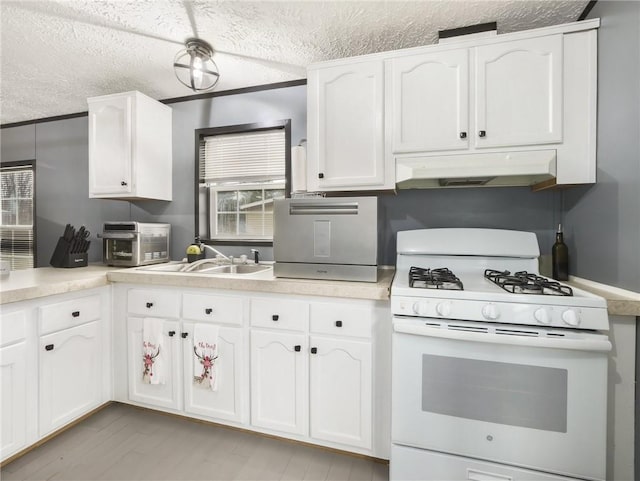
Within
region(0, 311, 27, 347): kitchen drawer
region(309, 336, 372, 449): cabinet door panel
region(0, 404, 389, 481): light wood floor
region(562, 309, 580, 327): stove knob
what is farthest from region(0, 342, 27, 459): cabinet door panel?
region(562, 309, 580, 327): stove knob

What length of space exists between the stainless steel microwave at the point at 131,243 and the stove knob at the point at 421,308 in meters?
2.08

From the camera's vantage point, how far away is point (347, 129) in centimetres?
187

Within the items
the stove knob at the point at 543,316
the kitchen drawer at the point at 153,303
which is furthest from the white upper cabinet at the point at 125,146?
the stove knob at the point at 543,316

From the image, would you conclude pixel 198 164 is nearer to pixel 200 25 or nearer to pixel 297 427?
pixel 200 25

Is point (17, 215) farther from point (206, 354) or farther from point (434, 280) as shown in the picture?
point (434, 280)

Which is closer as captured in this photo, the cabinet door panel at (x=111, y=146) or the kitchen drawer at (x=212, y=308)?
the kitchen drawer at (x=212, y=308)

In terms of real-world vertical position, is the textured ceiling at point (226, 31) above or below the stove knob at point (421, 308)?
above

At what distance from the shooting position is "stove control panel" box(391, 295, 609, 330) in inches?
46.8

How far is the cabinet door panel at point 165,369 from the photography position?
194 cm

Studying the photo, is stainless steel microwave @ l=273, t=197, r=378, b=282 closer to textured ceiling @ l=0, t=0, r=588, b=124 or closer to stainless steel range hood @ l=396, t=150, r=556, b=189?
stainless steel range hood @ l=396, t=150, r=556, b=189

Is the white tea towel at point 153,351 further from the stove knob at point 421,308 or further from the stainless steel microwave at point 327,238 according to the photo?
the stove knob at point 421,308

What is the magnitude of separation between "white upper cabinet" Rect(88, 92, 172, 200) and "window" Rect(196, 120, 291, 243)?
0.36 m

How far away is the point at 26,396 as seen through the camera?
1.64m

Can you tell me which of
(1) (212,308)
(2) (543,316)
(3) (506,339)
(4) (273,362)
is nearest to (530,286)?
(2) (543,316)
